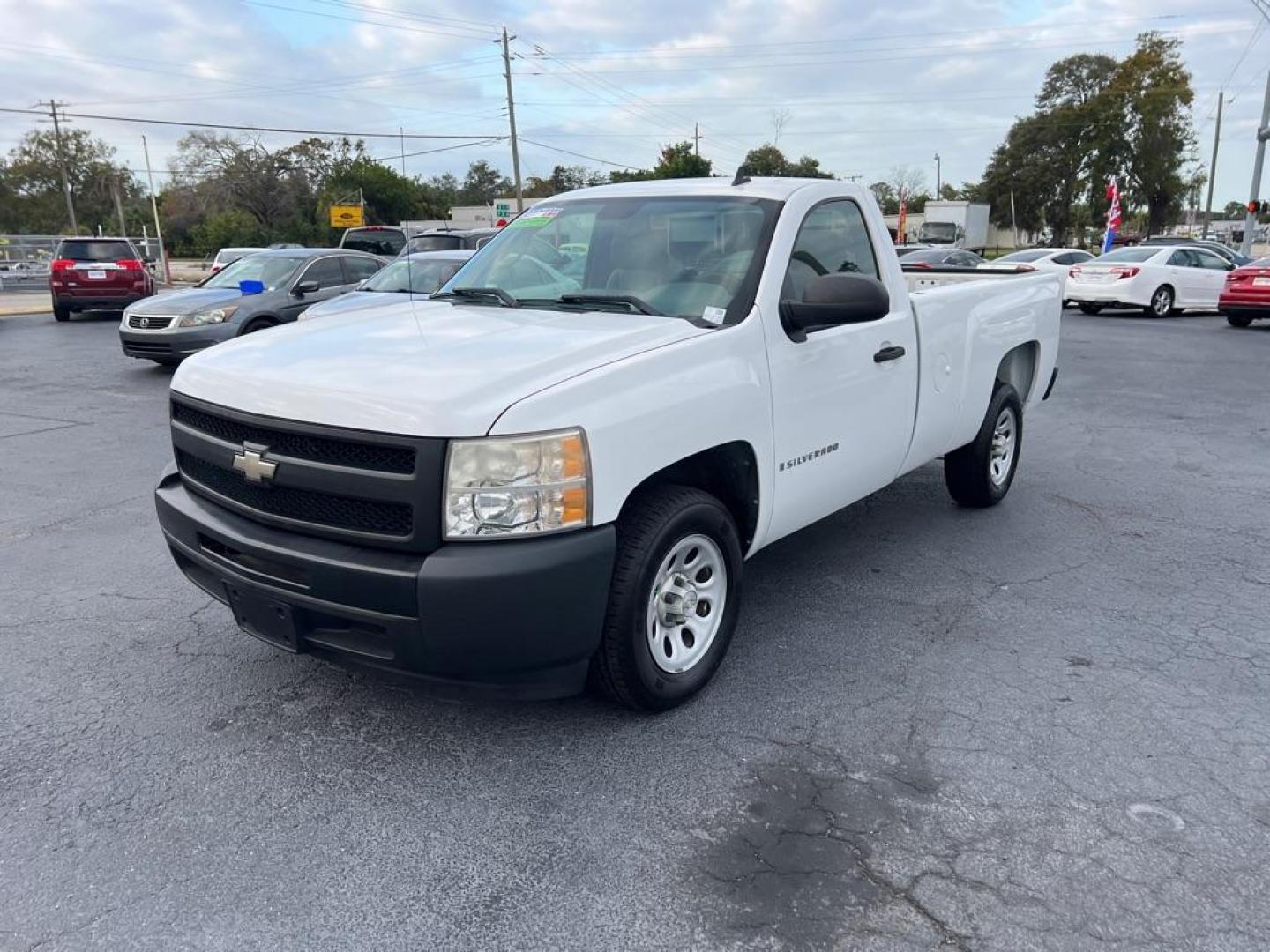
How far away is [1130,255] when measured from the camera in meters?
20.3

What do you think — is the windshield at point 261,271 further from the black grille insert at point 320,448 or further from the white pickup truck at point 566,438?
the black grille insert at point 320,448

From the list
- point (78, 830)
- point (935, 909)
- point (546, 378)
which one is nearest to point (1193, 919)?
point (935, 909)

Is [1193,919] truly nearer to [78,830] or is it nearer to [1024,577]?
[1024,577]

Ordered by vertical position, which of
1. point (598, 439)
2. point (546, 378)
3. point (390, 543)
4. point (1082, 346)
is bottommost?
point (1082, 346)

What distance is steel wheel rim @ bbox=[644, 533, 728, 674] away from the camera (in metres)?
3.36

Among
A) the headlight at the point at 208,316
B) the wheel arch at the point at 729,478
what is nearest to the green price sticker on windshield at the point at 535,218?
the wheel arch at the point at 729,478

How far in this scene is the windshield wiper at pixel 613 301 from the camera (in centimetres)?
374

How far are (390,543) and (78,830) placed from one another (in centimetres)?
128

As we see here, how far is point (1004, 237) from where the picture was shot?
3346 inches

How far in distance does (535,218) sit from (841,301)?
1772 mm

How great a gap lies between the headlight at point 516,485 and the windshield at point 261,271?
35.3 ft

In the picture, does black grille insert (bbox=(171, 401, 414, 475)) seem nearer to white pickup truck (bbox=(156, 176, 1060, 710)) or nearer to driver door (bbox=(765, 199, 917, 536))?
white pickup truck (bbox=(156, 176, 1060, 710))

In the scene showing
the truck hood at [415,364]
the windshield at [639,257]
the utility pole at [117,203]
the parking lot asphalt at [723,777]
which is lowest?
the parking lot asphalt at [723,777]

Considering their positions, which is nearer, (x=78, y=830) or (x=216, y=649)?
(x=78, y=830)
